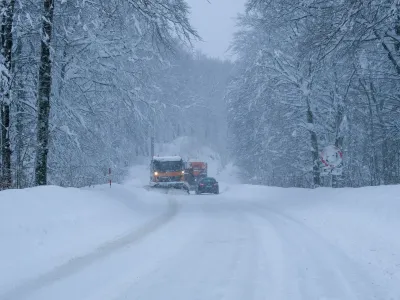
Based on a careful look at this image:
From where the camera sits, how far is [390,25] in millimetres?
13758

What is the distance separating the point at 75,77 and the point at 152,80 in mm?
6923

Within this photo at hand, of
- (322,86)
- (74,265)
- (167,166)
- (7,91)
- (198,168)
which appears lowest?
(74,265)

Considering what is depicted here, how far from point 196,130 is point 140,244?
225 ft

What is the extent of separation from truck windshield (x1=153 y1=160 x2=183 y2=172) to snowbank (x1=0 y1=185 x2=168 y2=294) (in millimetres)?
21617

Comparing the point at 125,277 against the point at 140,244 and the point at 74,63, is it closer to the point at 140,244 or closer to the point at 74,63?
the point at 140,244

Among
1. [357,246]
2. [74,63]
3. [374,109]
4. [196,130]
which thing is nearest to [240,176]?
[196,130]

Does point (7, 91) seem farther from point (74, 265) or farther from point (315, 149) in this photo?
point (315, 149)

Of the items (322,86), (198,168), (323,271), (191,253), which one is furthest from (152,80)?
(198,168)

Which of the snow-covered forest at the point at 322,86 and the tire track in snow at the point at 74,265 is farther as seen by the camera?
the snow-covered forest at the point at 322,86

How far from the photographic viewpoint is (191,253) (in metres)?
8.23

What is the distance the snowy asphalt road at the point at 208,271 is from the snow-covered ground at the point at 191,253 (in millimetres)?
15

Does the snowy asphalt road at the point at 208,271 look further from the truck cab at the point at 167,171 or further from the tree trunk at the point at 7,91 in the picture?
the truck cab at the point at 167,171

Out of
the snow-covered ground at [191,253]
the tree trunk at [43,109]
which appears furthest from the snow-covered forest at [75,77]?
the snow-covered ground at [191,253]

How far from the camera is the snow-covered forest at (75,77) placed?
13.2 metres
